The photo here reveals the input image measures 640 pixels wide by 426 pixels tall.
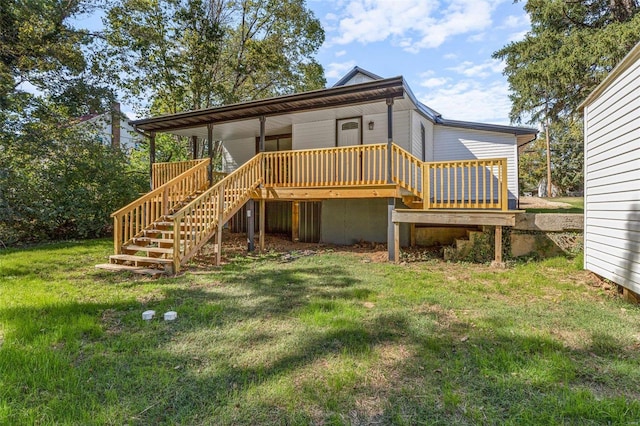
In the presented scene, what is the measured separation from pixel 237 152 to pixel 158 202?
542cm

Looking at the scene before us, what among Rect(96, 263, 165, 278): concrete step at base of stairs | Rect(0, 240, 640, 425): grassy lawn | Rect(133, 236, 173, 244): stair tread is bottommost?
Rect(0, 240, 640, 425): grassy lawn

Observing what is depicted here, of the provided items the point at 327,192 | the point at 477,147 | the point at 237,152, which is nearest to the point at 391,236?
the point at 327,192

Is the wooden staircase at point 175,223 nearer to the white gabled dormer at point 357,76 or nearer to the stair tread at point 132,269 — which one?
the stair tread at point 132,269

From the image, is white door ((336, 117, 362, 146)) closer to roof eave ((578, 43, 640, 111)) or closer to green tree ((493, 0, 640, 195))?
roof eave ((578, 43, 640, 111))

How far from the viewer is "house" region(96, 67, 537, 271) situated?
7043 millimetres

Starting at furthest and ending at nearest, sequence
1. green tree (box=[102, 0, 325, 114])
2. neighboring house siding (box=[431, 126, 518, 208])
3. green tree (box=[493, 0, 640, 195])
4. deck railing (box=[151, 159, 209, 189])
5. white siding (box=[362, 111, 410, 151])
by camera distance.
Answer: green tree (box=[102, 0, 325, 114]), green tree (box=[493, 0, 640, 195]), deck railing (box=[151, 159, 209, 189]), neighboring house siding (box=[431, 126, 518, 208]), white siding (box=[362, 111, 410, 151])

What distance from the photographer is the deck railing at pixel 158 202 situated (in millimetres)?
6977

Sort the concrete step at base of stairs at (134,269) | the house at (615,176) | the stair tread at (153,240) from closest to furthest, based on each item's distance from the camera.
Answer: the house at (615,176)
the concrete step at base of stairs at (134,269)
the stair tread at (153,240)

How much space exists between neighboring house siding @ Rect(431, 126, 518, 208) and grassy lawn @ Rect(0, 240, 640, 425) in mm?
5973

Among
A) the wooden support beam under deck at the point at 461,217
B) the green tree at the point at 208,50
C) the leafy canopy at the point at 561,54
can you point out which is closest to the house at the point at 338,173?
the wooden support beam under deck at the point at 461,217

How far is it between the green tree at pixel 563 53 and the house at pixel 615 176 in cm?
866

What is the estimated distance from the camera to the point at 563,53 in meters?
12.6

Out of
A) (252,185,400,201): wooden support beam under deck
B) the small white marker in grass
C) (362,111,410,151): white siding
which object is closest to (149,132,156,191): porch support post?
(252,185,400,201): wooden support beam under deck

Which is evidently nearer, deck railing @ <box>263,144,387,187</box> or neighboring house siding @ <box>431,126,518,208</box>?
deck railing @ <box>263,144,387,187</box>
